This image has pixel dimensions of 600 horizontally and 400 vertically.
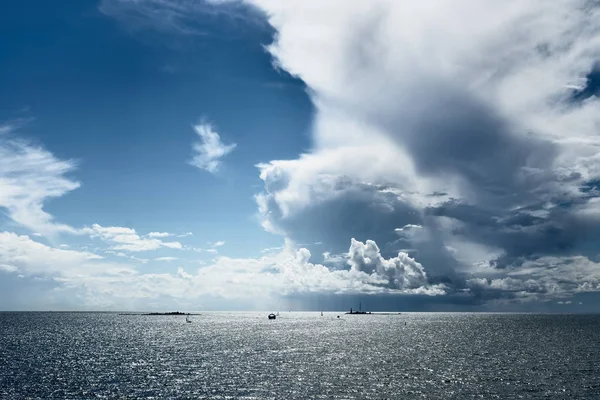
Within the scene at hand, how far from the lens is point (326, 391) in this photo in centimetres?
7894

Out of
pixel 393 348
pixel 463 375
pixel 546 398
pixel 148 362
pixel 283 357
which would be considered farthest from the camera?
pixel 393 348

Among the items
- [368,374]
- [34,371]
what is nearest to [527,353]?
[368,374]

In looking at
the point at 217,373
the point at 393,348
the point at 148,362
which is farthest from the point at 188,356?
the point at 393,348

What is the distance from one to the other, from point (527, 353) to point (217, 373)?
90610mm

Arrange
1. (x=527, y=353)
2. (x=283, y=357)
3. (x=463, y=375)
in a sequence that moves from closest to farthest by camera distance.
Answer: (x=463, y=375)
(x=283, y=357)
(x=527, y=353)

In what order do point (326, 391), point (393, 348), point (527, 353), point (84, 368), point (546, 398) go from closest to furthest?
point (546, 398) → point (326, 391) → point (84, 368) → point (527, 353) → point (393, 348)

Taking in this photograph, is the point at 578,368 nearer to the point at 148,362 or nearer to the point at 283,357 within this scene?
the point at 283,357

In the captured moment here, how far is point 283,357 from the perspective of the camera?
124 metres

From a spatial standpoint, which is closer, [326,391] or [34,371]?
[326,391]

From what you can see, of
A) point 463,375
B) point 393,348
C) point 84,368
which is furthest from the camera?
point 393,348

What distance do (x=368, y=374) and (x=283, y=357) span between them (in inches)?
1317

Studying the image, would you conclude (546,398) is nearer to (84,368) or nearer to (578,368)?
(578,368)

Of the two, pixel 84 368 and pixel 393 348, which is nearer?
pixel 84 368

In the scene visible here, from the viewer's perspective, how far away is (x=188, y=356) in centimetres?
12656
